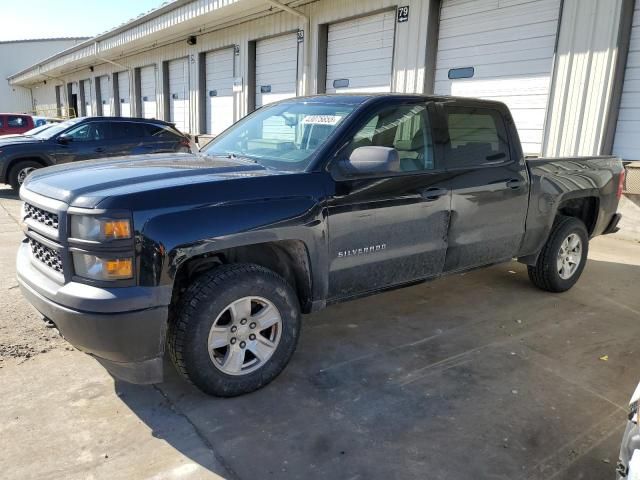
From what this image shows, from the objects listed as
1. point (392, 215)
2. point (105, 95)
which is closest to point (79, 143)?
point (392, 215)

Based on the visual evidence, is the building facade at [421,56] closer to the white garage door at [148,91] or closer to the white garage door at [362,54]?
the white garage door at [362,54]

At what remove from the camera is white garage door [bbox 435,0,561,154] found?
8.30m

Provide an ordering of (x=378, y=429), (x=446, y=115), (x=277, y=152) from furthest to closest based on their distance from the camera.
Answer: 1. (x=446, y=115)
2. (x=277, y=152)
3. (x=378, y=429)

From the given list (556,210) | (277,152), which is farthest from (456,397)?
(556,210)

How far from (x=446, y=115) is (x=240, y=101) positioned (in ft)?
41.3

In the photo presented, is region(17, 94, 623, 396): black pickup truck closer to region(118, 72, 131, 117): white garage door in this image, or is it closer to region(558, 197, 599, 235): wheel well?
region(558, 197, 599, 235): wheel well

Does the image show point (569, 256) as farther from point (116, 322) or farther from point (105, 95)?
point (105, 95)

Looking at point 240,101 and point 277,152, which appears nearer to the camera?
point 277,152

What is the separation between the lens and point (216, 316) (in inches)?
113

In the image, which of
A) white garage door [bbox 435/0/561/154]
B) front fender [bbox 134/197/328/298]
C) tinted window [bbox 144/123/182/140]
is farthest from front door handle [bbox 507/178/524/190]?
tinted window [bbox 144/123/182/140]

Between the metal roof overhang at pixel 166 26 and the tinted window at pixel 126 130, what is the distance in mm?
4357

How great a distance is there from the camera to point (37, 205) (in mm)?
2881

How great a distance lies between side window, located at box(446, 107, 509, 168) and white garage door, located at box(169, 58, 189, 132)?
16504 millimetres

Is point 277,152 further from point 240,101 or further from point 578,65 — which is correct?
point 240,101
